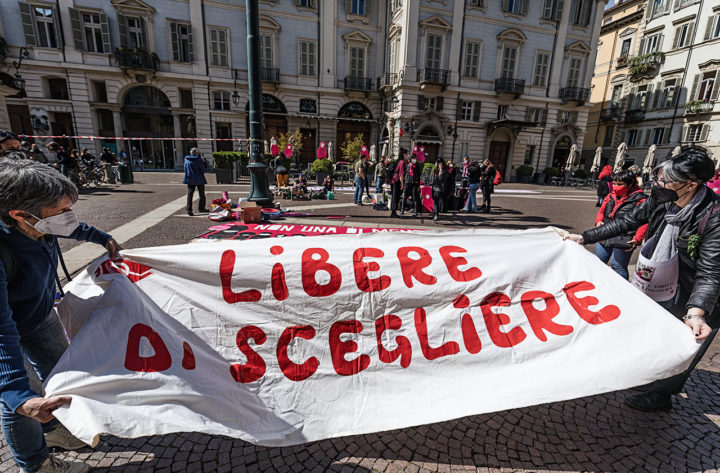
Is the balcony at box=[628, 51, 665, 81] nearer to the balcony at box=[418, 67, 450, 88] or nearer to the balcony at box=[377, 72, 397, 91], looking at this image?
the balcony at box=[418, 67, 450, 88]

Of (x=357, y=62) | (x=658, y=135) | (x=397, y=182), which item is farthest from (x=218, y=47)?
(x=658, y=135)

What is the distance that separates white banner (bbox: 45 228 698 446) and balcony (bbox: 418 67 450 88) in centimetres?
2583

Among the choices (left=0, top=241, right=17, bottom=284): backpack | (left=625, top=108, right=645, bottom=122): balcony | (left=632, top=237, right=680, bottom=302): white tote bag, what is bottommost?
(left=632, top=237, right=680, bottom=302): white tote bag

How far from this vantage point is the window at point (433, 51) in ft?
83.8

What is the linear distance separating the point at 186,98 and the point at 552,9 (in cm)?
3000

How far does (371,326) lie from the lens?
221cm

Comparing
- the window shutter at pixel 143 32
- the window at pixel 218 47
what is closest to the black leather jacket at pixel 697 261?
the window at pixel 218 47

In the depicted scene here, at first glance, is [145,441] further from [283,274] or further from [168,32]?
[168,32]

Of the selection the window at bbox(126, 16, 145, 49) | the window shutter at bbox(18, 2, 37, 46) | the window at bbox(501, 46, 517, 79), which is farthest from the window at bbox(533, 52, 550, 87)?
the window shutter at bbox(18, 2, 37, 46)

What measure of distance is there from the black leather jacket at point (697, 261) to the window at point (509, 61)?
2991 cm

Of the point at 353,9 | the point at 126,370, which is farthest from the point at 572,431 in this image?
the point at 353,9

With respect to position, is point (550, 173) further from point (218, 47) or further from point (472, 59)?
point (218, 47)

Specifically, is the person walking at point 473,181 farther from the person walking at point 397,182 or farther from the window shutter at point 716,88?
the window shutter at point 716,88

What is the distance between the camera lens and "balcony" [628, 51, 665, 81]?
101 feet
